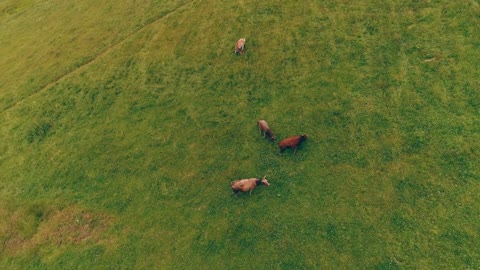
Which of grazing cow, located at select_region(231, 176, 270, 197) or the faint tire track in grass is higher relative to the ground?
the faint tire track in grass

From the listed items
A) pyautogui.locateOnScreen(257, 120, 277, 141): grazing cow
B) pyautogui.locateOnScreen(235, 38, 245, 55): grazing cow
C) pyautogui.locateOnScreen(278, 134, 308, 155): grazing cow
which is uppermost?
pyautogui.locateOnScreen(235, 38, 245, 55): grazing cow

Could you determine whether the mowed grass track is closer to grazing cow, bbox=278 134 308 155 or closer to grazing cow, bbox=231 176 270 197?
grazing cow, bbox=231 176 270 197

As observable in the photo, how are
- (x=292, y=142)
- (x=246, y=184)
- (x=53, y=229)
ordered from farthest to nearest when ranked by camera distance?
1. (x=53, y=229)
2. (x=292, y=142)
3. (x=246, y=184)

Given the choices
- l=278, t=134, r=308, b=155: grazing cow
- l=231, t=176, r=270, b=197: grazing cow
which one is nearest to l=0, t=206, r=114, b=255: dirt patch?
l=231, t=176, r=270, b=197: grazing cow

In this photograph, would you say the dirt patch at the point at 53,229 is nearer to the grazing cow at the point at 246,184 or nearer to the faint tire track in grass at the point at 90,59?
the grazing cow at the point at 246,184

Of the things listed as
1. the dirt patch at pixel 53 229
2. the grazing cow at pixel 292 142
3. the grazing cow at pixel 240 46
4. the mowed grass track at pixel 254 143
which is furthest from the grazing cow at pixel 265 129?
the dirt patch at pixel 53 229

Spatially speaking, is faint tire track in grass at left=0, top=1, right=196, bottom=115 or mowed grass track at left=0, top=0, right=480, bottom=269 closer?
mowed grass track at left=0, top=0, right=480, bottom=269

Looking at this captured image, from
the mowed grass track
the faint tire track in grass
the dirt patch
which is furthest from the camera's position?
the faint tire track in grass

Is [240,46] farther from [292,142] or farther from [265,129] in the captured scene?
[292,142]

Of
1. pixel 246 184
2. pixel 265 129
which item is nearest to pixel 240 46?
pixel 265 129
